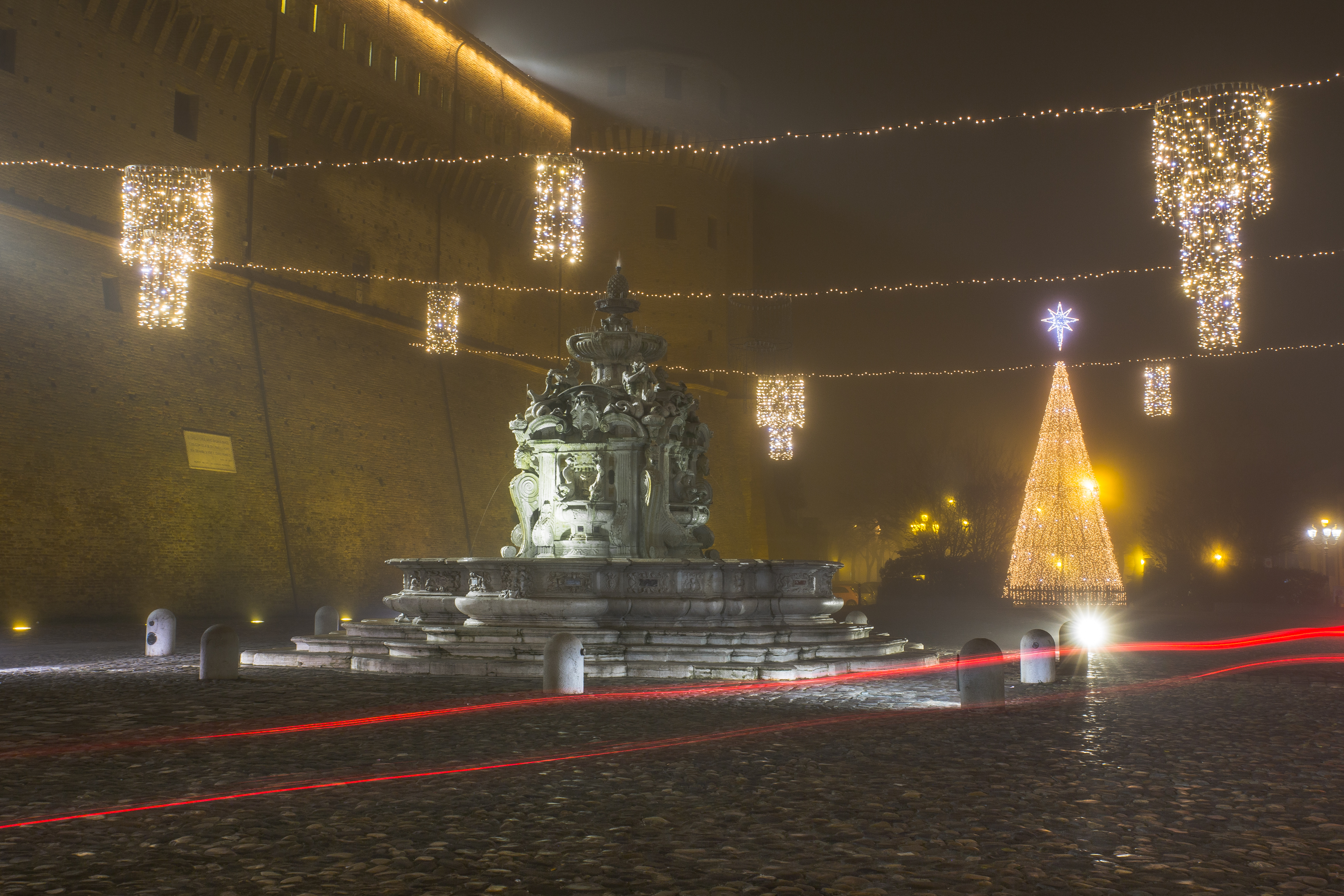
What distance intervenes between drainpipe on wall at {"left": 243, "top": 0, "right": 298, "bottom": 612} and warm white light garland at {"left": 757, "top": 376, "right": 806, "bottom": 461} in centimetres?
1179

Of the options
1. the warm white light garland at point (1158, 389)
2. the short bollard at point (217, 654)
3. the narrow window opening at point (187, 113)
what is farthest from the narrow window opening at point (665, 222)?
the short bollard at point (217, 654)

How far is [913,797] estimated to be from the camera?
519 cm

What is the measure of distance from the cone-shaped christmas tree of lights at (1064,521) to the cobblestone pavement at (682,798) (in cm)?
1473

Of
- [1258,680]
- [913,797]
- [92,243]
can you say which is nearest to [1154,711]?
[1258,680]

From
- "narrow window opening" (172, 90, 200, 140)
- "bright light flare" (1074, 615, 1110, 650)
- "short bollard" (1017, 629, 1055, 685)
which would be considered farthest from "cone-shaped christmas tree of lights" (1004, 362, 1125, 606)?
"narrow window opening" (172, 90, 200, 140)

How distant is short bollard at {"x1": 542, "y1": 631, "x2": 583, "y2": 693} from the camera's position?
9289 mm

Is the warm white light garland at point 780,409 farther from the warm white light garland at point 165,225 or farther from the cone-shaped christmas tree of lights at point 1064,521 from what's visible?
the warm white light garland at point 165,225

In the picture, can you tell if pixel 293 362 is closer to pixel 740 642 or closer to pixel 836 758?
pixel 740 642

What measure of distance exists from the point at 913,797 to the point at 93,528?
18.8 m

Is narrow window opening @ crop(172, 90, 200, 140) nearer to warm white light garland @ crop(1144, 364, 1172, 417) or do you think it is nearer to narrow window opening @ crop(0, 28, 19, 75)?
narrow window opening @ crop(0, 28, 19, 75)

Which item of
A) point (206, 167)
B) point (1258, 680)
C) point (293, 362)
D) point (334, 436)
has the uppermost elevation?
point (206, 167)

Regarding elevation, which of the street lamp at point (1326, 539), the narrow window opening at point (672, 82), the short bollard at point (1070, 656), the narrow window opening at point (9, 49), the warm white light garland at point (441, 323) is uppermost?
the narrow window opening at point (672, 82)

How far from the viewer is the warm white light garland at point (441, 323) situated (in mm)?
28656

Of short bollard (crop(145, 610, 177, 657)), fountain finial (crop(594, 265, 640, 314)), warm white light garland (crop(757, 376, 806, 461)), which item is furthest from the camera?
warm white light garland (crop(757, 376, 806, 461))
